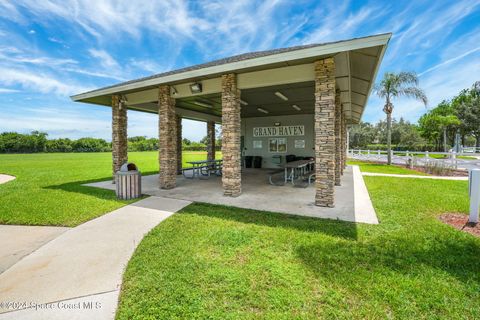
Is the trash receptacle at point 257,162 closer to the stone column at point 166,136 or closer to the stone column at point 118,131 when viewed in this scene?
the stone column at point 166,136

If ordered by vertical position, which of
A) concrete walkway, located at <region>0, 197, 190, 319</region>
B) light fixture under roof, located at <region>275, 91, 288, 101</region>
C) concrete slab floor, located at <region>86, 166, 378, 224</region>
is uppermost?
light fixture under roof, located at <region>275, 91, 288, 101</region>

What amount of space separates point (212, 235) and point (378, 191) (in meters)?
6.44

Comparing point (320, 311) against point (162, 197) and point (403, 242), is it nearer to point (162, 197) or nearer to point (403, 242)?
point (403, 242)

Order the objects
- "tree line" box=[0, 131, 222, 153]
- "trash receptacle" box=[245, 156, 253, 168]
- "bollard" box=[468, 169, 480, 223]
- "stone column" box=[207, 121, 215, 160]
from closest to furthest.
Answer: "bollard" box=[468, 169, 480, 223]
"stone column" box=[207, 121, 215, 160]
"trash receptacle" box=[245, 156, 253, 168]
"tree line" box=[0, 131, 222, 153]

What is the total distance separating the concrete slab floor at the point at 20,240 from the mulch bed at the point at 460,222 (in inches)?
296

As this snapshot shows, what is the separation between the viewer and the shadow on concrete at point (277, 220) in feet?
13.3

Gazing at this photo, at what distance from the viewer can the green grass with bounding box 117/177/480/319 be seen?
212 centimetres

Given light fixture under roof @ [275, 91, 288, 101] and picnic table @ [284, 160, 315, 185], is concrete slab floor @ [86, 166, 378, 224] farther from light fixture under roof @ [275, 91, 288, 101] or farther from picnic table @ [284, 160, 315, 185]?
light fixture under roof @ [275, 91, 288, 101]

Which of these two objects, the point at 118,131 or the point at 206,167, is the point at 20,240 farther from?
the point at 206,167

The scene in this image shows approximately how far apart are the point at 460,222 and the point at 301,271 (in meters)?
4.29

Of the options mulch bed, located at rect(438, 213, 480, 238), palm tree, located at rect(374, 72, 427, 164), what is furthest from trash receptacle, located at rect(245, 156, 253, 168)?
mulch bed, located at rect(438, 213, 480, 238)

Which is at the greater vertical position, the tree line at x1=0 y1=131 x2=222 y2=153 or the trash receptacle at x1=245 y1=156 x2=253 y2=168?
the tree line at x1=0 y1=131 x2=222 y2=153

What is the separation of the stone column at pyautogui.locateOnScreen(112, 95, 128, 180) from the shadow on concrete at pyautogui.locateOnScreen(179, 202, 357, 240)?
509 cm

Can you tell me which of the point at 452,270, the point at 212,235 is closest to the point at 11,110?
the point at 212,235
